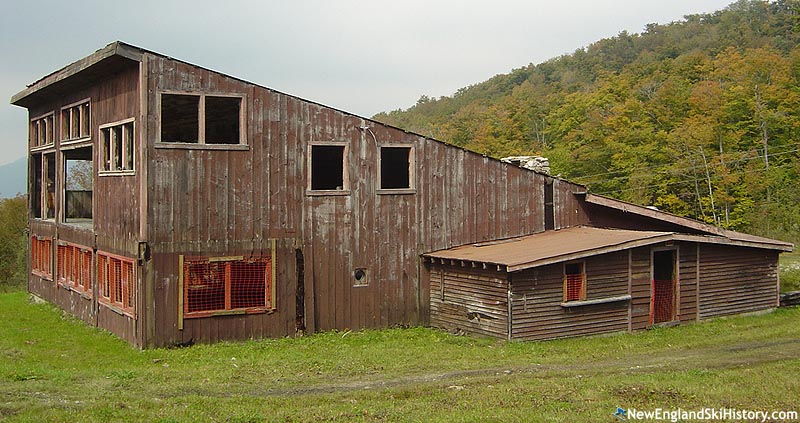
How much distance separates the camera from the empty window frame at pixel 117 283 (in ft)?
63.1

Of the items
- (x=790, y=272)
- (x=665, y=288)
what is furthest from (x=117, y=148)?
(x=790, y=272)

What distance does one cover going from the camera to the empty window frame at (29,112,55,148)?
1073 inches

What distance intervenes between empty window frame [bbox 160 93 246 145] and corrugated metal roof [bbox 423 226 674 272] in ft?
22.8

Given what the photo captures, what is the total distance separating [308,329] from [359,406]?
8.07 meters

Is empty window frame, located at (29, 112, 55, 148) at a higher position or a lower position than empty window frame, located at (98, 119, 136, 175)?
higher

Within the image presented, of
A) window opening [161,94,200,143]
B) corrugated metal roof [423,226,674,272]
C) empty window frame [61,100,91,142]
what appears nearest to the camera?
corrugated metal roof [423,226,674,272]

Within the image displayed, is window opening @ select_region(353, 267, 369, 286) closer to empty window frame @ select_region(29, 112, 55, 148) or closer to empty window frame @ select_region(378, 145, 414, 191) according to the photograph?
empty window frame @ select_region(378, 145, 414, 191)

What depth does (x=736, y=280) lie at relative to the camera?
2297 cm

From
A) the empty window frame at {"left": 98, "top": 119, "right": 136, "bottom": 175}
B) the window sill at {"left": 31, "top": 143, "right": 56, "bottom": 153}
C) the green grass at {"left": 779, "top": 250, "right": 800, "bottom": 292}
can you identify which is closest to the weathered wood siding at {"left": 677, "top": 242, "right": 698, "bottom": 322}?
the green grass at {"left": 779, "top": 250, "right": 800, "bottom": 292}

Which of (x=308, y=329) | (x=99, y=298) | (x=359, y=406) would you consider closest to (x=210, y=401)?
(x=359, y=406)

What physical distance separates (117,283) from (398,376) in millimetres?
9231

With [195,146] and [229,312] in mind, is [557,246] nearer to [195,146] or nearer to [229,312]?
[229,312]

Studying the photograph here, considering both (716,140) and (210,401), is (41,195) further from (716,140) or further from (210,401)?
(716,140)

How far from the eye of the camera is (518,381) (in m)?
14.3
